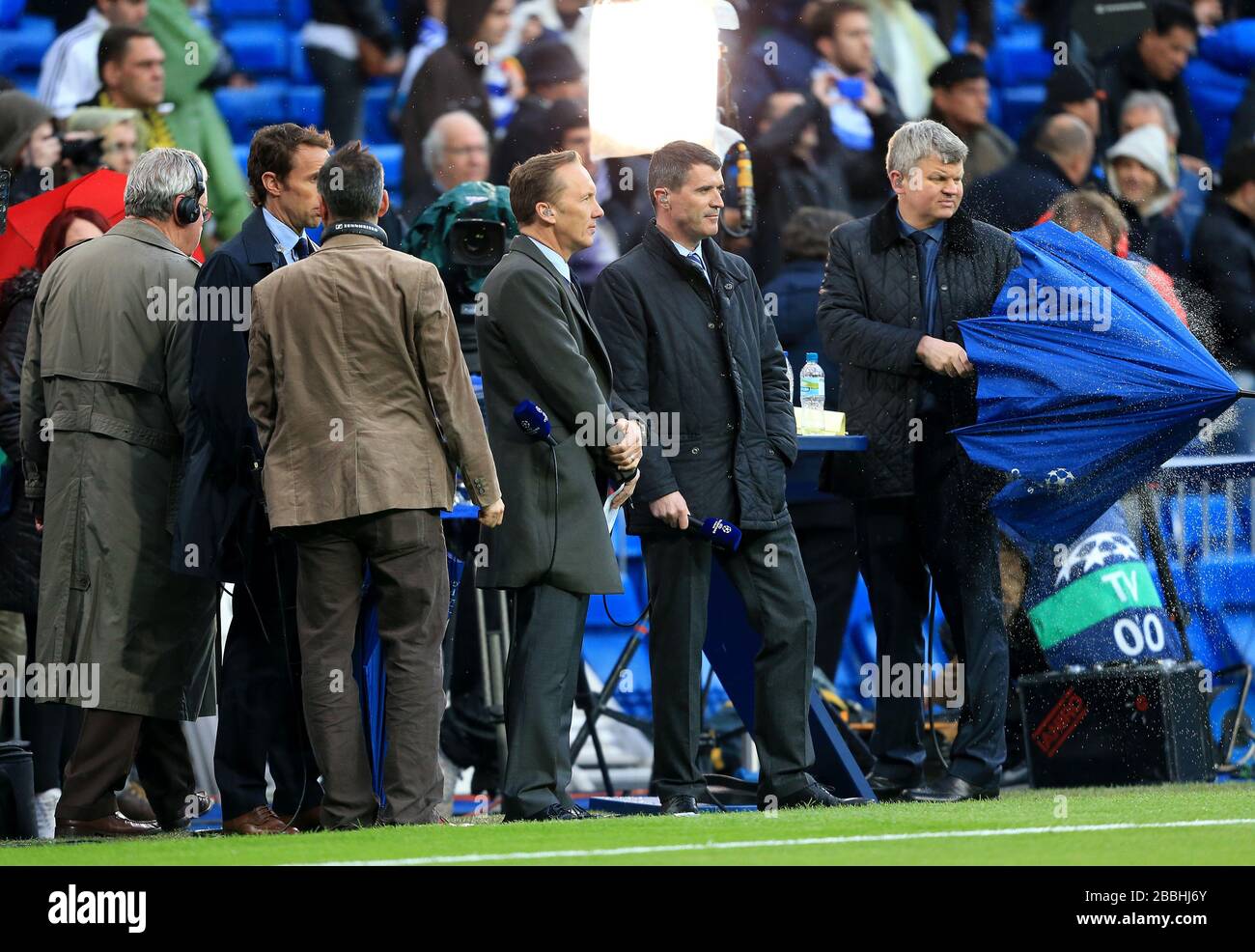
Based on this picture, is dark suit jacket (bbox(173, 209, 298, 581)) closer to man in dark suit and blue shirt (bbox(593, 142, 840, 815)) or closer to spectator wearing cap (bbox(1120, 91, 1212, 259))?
man in dark suit and blue shirt (bbox(593, 142, 840, 815))

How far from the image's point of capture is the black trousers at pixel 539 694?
5773mm

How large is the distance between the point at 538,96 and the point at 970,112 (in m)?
2.09

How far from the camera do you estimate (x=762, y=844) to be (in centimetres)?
475

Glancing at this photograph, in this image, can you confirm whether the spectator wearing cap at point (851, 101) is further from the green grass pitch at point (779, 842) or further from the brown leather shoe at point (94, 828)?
the brown leather shoe at point (94, 828)

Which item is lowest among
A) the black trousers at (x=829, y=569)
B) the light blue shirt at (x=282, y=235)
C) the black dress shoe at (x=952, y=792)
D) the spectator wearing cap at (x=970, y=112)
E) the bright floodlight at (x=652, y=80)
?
the black dress shoe at (x=952, y=792)

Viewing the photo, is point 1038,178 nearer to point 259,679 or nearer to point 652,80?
point 652,80

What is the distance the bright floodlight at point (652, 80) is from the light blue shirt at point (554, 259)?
1.86 metres

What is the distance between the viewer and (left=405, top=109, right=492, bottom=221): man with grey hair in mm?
9430

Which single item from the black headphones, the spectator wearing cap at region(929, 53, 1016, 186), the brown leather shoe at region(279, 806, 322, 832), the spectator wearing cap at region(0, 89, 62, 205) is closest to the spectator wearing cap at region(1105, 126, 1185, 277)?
the spectator wearing cap at region(929, 53, 1016, 186)

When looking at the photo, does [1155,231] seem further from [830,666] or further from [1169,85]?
[830,666]

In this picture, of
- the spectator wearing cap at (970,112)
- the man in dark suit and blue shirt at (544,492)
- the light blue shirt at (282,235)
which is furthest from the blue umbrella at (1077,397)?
the spectator wearing cap at (970,112)

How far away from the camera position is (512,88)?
977 cm

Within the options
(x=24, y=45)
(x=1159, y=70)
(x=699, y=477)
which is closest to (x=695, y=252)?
(x=699, y=477)

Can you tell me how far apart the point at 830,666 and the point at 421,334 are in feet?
11.2
